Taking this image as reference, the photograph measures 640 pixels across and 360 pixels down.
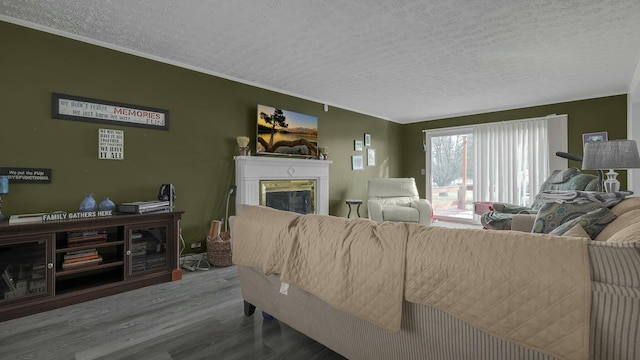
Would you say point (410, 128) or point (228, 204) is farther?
point (410, 128)

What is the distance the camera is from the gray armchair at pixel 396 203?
15.4ft

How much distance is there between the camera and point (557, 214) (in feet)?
5.18

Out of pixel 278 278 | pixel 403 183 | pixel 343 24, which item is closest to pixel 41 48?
pixel 343 24

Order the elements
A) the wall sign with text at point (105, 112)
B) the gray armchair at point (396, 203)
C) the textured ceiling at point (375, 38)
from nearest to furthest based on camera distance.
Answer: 1. the textured ceiling at point (375, 38)
2. the wall sign with text at point (105, 112)
3. the gray armchair at point (396, 203)

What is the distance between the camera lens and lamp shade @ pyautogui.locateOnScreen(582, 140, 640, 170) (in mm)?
2402

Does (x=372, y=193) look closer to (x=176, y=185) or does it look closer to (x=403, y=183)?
(x=403, y=183)

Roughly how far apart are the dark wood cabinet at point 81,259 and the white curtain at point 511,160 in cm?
527

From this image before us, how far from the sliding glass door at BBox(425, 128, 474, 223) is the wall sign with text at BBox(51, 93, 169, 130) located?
520 cm

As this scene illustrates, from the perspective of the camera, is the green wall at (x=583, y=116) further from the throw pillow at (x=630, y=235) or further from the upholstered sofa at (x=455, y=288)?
the throw pillow at (x=630, y=235)

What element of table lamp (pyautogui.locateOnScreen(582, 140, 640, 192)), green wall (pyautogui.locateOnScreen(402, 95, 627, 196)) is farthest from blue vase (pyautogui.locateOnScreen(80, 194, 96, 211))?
green wall (pyautogui.locateOnScreen(402, 95, 627, 196))

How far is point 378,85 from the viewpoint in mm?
4074

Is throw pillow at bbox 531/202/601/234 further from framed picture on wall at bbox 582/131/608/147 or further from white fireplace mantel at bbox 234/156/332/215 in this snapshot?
framed picture on wall at bbox 582/131/608/147

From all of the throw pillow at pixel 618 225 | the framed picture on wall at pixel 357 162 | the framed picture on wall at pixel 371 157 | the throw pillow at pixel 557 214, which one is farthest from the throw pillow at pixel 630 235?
the framed picture on wall at pixel 371 157

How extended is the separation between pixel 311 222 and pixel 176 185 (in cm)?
241
